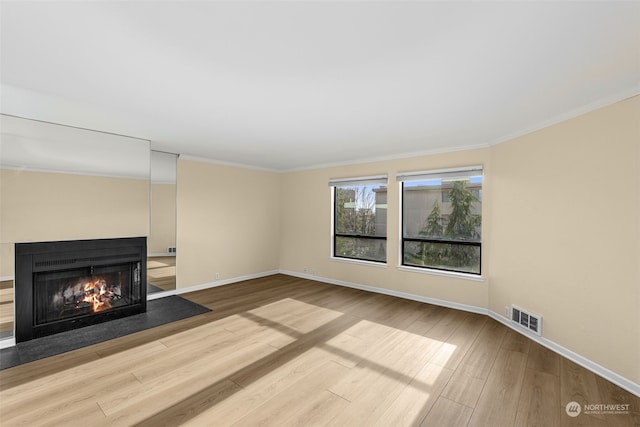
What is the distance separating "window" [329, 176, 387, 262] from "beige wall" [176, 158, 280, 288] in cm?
163

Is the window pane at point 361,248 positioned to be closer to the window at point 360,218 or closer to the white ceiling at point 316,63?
the window at point 360,218

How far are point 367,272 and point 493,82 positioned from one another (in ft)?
12.2

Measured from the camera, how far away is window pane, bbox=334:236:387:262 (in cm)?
510

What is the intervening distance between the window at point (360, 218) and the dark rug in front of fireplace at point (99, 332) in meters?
2.88

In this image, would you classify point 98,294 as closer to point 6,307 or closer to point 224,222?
point 6,307

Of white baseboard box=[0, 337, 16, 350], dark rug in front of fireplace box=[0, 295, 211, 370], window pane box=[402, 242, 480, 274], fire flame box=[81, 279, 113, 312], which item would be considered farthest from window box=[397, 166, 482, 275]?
white baseboard box=[0, 337, 16, 350]

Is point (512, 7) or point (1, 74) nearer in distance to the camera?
point (512, 7)

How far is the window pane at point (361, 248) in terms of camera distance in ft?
16.7

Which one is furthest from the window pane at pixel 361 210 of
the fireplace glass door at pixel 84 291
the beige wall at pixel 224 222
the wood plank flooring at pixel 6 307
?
the wood plank flooring at pixel 6 307

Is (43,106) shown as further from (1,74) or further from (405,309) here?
(405,309)

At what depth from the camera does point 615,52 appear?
5.65ft

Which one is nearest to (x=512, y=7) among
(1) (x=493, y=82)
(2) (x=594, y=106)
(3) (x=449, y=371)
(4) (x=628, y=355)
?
(1) (x=493, y=82)

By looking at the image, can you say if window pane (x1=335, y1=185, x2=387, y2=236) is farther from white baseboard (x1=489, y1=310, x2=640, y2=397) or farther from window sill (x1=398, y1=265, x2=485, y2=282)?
white baseboard (x1=489, y1=310, x2=640, y2=397)

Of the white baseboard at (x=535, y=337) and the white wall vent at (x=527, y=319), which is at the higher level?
the white wall vent at (x=527, y=319)
